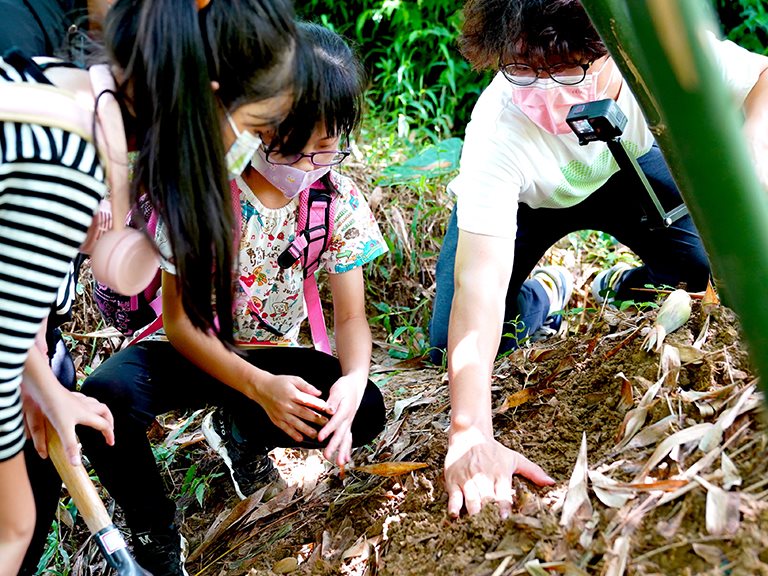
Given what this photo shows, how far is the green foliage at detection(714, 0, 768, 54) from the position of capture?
13.6ft

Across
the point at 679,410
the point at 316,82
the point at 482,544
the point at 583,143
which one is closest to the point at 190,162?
the point at 316,82

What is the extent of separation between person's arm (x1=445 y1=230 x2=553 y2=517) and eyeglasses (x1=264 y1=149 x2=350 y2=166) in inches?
18.5

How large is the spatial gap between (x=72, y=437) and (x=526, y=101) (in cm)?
147

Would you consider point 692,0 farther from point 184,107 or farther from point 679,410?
point 679,410

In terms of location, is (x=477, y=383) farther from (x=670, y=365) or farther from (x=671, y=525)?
(x=671, y=525)

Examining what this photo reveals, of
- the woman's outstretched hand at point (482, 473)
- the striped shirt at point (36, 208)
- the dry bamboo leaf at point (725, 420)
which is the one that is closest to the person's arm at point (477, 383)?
the woman's outstretched hand at point (482, 473)

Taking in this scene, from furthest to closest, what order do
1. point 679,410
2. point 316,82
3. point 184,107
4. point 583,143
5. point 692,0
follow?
point 583,143 < point 316,82 < point 679,410 < point 184,107 < point 692,0

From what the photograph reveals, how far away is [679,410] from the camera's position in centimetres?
152

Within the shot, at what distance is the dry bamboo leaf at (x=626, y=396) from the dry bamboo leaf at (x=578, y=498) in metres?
0.21

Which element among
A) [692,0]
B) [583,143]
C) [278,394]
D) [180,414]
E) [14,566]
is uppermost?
[692,0]

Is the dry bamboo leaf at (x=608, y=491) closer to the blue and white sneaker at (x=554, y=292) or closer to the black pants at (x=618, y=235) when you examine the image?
the black pants at (x=618, y=235)

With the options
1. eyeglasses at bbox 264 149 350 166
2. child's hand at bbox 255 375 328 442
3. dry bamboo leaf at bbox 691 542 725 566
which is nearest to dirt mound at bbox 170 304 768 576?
dry bamboo leaf at bbox 691 542 725 566

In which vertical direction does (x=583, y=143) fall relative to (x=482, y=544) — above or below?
above

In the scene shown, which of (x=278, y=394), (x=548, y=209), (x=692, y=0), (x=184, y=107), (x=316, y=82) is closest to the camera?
(x=692, y=0)
